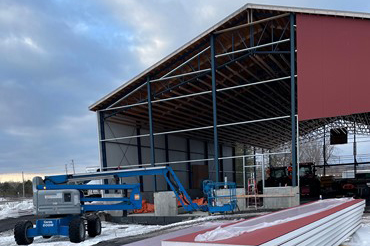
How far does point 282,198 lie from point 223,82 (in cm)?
810

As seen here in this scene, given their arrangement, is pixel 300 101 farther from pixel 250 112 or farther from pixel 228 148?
pixel 228 148

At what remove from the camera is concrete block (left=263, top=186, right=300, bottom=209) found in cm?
1527

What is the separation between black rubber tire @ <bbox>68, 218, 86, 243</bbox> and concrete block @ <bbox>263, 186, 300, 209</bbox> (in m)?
8.65

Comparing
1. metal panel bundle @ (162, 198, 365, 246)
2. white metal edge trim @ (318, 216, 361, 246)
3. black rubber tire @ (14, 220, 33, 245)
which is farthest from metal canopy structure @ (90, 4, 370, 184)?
black rubber tire @ (14, 220, 33, 245)

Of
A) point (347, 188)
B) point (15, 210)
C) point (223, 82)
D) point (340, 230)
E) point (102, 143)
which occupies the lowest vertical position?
point (15, 210)

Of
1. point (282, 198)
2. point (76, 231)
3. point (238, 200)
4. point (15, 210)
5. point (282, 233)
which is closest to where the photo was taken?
point (282, 233)

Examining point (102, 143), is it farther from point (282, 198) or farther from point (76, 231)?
point (282, 198)

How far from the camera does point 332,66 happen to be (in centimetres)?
1464

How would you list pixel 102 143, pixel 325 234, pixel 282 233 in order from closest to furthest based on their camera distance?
pixel 282 233 → pixel 325 234 → pixel 102 143

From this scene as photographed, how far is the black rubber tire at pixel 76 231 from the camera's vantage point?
37.3ft

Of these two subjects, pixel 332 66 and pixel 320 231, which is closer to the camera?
pixel 320 231

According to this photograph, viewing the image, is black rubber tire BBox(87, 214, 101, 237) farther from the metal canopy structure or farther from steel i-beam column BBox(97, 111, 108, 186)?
steel i-beam column BBox(97, 111, 108, 186)

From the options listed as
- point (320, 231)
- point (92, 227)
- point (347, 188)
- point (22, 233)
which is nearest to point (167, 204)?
point (92, 227)

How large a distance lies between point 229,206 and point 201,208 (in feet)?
6.82
